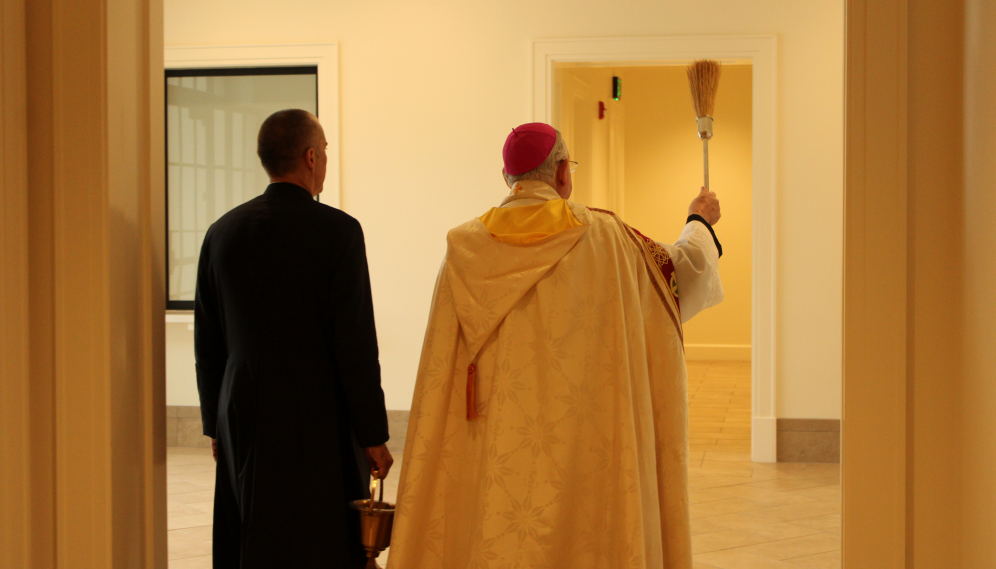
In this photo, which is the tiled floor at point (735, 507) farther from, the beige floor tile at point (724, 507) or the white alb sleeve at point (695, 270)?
the white alb sleeve at point (695, 270)

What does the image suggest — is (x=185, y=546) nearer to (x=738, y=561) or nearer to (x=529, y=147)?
(x=738, y=561)

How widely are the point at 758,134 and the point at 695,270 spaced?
264 cm

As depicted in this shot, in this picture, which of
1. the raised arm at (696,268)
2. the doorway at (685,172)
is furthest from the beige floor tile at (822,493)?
the doorway at (685,172)

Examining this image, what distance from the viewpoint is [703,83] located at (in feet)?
9.00

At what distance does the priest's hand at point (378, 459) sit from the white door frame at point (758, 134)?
2.97m

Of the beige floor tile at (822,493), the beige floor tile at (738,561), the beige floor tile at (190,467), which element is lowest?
the beige floor tile at (738,561)

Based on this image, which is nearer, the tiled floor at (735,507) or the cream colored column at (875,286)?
the cream colored column at (875,286)

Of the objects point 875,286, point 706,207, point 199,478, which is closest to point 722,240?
point 199,478

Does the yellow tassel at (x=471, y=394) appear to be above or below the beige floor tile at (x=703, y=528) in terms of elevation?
above

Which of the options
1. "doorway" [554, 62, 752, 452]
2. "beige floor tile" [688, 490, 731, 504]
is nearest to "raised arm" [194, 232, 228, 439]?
"beige floor tile" [688, 490, 731, 504]

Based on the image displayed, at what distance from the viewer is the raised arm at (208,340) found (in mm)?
2051

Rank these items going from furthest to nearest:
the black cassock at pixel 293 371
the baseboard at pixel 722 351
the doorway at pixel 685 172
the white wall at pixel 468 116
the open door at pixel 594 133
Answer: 1. the baseboard at pixel 722 351
2. the doorway at pixel 685 172
3. the open door at pixel 594 133
4. the white wall at pixel 468 116
5. the black cassock at pixel 293 371

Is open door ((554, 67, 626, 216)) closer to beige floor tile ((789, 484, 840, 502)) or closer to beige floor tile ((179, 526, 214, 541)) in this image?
beige floor tile ((789, 484, 840, 502))

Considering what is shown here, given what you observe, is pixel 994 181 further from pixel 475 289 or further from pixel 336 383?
pixel 336 383
